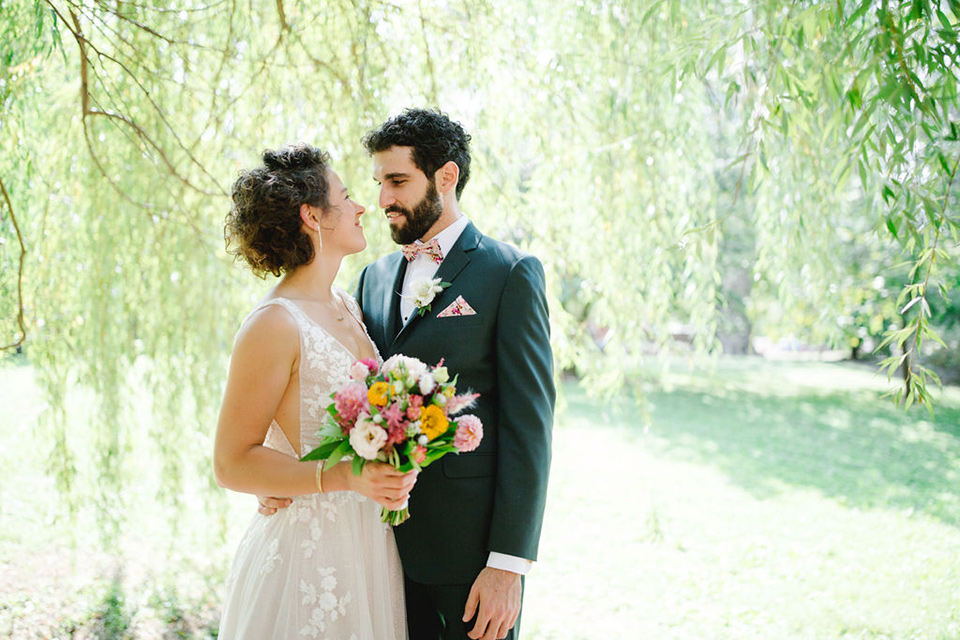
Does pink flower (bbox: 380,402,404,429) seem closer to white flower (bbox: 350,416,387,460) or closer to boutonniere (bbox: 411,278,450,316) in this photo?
white flower (bbox: 350,416,387,460)

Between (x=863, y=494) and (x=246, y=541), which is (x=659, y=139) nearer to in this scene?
(x=246, y=541)

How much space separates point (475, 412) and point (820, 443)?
330 inches

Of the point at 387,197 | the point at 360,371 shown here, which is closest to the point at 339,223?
the point at 387,197

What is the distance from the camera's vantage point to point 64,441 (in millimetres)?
3414

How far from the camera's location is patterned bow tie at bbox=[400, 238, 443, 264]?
81.3 inches

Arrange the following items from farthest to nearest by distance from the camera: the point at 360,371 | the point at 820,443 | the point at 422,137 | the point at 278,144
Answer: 1. the point at 820,443
2. the point at 278,144
3. the point at 422,137
4. the point at 360,371

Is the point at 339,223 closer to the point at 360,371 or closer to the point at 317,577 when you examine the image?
the point at 360,371

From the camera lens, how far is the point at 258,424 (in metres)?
1.68

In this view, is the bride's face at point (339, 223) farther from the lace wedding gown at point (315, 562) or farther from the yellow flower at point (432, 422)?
the yellow flower at point (432, 422)

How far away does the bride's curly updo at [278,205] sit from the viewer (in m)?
1.83

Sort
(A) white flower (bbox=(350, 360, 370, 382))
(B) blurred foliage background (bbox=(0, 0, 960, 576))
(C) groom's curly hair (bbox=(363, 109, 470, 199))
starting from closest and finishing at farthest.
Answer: (A) white flower (bbox=(350, 360, 370, 382)) < (C) groom's curly hair (bbox=(363, 109, 470, 199)) < (B) blurred foliage background (bbox=(0, 0, 960, 576))

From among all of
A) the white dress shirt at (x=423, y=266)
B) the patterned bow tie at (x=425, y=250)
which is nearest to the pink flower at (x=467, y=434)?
the white dress shirt at (x=423, y=266)

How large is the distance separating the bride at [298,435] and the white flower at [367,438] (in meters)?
0.13

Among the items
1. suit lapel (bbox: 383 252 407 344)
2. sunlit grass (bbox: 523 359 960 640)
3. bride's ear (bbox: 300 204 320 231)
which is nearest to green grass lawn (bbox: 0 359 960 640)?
sunlit grass (bbox: 523 359 960 640)
